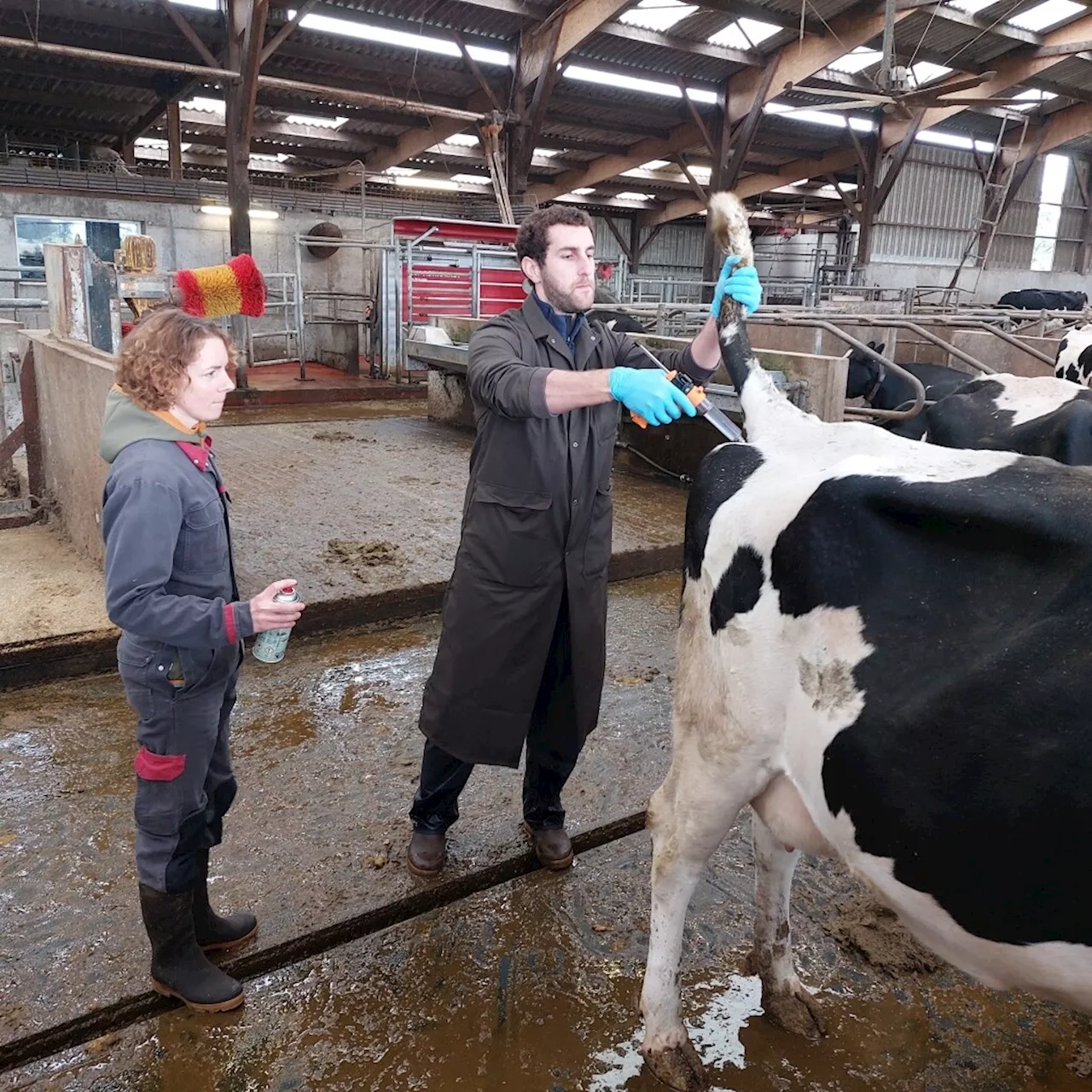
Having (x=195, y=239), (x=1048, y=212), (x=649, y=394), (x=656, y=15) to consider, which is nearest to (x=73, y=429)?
(x=649, y=394)

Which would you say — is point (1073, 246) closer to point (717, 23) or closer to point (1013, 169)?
point (1013, 169)

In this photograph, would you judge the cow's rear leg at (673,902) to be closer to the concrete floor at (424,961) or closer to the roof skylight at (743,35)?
the concrete floor at (424,961)

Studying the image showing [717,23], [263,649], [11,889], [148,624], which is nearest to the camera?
[148,624]

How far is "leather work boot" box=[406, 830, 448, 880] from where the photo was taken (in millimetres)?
2566

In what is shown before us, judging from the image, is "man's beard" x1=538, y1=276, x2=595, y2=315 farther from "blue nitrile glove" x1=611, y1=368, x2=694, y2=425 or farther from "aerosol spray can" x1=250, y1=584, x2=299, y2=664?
"aerosol spray can" x1=250, y1=584, x2=299, y2=664

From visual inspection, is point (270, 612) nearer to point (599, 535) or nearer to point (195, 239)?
point (599, 535)

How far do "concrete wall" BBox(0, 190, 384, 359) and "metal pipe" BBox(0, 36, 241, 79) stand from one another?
207cm

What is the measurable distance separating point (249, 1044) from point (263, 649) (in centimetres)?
90

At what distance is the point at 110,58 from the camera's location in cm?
1108

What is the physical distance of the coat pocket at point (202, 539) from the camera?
1864 mm

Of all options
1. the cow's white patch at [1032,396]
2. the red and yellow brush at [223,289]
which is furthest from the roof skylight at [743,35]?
the red and yellow brush at [223,289]

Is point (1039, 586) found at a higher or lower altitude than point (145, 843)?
higher

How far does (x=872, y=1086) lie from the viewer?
195 cm

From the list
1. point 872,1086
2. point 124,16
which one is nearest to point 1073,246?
point 124,16
